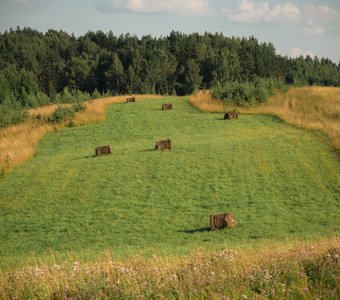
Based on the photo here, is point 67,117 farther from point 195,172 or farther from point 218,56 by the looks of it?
point 218,56

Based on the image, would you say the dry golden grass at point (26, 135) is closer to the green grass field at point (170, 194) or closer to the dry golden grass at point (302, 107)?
the green grass field at point (170, 194)

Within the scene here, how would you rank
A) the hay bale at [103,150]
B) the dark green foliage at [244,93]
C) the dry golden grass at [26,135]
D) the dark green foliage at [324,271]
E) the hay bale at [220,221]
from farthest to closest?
the dark green foliage at [244,93], the dry golden grass at [26,135], the hay bale at [103,150], the hay bale at [220,221], the dark green foliage at [324,271]

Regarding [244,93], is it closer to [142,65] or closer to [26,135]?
[26,135]

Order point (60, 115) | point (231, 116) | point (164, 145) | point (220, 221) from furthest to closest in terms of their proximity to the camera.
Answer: point (60, 115), point (231, 116), point (164, 145), point (220, 221)

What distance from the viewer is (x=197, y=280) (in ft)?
22.7

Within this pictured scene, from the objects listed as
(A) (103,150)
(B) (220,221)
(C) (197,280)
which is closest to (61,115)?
(A) (103,150)

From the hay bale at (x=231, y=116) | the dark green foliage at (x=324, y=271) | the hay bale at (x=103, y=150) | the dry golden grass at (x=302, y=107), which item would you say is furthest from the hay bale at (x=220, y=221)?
the hay bale at (x=231, y=116)

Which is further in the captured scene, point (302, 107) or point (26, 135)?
point (302, 107)

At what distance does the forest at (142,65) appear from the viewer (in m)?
106

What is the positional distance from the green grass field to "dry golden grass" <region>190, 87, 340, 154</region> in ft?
6.53

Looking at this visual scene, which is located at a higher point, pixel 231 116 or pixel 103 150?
pixel 231 116

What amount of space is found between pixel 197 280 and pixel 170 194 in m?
9.68

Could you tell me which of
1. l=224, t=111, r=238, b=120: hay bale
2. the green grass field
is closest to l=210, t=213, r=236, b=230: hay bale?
the green grass field

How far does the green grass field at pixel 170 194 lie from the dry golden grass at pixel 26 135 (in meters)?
0.80
